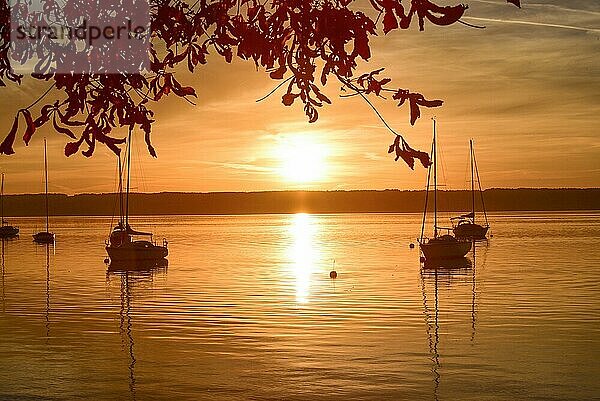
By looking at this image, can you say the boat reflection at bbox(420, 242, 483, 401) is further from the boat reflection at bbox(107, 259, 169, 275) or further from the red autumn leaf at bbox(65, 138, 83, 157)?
the boat reflection at bbox(107, 259, 169, 275)

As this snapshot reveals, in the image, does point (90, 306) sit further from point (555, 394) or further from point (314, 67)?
point (314, 67)

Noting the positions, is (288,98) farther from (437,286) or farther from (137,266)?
(137,266)

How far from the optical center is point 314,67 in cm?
722

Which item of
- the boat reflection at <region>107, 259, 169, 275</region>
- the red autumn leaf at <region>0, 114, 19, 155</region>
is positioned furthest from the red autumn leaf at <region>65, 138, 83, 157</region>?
the boat reflection at <region>107, 259, 169, 275</region>

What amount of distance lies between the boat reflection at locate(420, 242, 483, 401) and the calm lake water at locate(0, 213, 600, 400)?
0.63 feet

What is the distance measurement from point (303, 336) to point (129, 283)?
127 ft

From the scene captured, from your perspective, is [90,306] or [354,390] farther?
[90,306]

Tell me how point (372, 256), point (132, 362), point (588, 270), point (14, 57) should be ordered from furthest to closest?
point (372, 256)
point (588, 270)
point (132, 362)
point (14, 57)

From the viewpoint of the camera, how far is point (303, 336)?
1693 inches

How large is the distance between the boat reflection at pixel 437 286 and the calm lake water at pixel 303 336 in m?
0.19

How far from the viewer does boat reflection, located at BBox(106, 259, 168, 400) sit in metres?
37.1

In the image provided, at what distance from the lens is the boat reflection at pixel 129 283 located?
37.1 m

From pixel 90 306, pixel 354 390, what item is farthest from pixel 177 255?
pixel 354 390

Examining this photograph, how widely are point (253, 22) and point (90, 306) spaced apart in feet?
177
